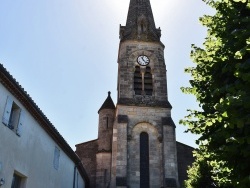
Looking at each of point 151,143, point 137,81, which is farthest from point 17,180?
point 137,81

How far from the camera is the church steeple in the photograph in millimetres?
28242

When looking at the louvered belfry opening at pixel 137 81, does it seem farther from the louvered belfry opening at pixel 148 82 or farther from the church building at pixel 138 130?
the louvered belfry opening at pixel 148 82

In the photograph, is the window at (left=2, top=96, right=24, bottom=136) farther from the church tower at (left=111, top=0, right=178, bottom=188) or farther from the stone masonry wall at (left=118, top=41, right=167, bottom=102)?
the stone masonry wall at (left=118, top=41, right=167, bottom=102)

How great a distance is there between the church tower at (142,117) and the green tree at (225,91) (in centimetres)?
1306

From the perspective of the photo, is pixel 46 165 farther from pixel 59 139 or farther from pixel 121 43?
pixel 121 43

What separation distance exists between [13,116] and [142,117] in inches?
544

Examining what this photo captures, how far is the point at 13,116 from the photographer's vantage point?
11562mm

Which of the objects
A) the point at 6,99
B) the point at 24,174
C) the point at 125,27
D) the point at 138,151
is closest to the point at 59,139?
the point at 24,174

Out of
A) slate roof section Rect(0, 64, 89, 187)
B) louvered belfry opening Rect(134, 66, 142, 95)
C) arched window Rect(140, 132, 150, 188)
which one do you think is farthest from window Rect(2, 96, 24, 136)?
louvered belfry opening Rect(134, 66, 142, 95)

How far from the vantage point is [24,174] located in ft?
39.1

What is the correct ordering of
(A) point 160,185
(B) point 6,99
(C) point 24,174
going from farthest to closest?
(A) point 160,185 → (C) point 24,174 → (B) point 6,99

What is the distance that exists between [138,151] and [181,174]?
12.6 ft

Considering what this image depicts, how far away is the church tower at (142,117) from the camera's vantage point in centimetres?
2236

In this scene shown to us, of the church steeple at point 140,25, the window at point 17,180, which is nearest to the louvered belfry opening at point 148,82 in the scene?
the church steeple at point 140,25
